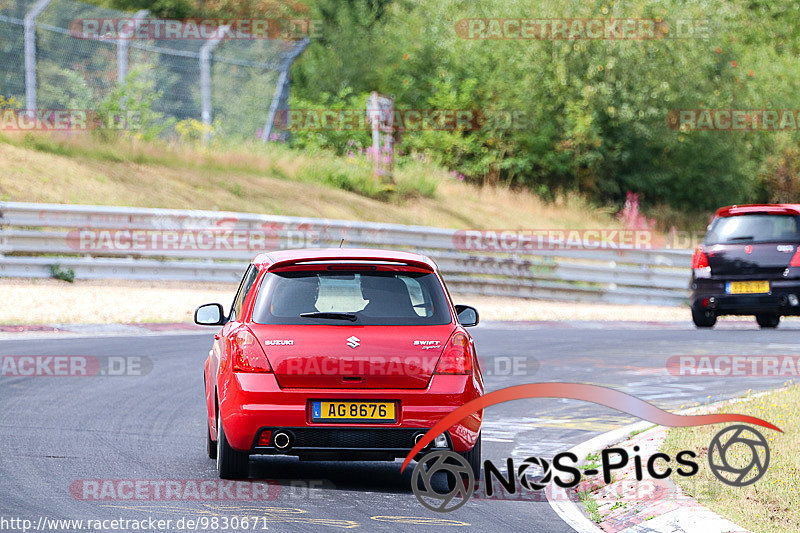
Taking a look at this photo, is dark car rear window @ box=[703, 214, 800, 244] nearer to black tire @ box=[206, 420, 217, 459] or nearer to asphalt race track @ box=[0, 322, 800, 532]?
asphalt race track @ box=[0, 322, 800, 532]

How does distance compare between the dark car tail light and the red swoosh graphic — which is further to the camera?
the dark car tail light

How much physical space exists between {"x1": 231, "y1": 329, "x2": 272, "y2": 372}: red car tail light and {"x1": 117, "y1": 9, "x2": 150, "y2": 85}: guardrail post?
65.1 feet

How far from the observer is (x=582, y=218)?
37.8 metres

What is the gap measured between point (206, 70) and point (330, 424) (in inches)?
891

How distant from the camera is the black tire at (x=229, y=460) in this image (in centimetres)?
798

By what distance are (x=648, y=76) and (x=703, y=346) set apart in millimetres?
22570

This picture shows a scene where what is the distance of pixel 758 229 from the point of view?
19156mm

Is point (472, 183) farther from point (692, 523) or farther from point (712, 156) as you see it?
point (692, 523)

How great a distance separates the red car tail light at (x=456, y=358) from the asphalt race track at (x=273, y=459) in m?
0.80

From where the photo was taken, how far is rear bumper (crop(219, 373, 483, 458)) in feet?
25.2
